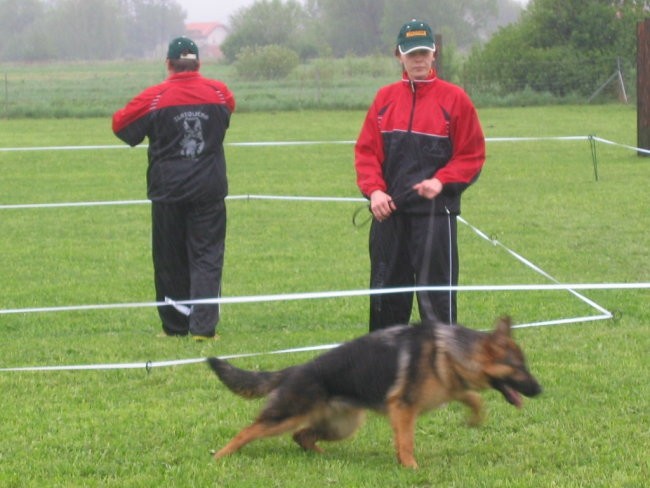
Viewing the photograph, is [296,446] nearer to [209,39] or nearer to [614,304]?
[614,304]

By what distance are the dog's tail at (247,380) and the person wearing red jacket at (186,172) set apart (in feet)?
8.37

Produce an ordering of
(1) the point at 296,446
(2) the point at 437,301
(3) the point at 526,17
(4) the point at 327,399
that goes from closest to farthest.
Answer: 1. (4) the point at 327,399
2. (1) the point at 296,446
3. (2) the point at 437,301
4. (3) the point at 526,17

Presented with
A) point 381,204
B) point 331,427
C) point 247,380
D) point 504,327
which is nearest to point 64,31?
point 381,204

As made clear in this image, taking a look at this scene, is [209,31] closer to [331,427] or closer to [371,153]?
[371,153]

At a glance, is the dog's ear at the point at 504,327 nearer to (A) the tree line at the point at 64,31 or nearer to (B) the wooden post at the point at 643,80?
(B) the wooden post at the point at 643,80

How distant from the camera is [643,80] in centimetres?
1959

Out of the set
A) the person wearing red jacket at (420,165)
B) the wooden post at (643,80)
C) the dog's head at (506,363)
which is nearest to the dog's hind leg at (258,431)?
the dog's head at (506,363)

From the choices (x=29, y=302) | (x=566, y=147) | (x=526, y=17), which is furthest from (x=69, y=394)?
(x=526, y=17)

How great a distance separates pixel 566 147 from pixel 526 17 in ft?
65.4

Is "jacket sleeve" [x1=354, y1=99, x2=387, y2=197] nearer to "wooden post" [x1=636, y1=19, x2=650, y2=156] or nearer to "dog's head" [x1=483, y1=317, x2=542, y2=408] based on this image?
"dog's head" [x1=483, y1=317, x2=542, y2=408]

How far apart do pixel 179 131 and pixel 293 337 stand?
1.55m

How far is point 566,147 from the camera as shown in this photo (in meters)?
22.5

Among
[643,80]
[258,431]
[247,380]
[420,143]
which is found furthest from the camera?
[643,80]

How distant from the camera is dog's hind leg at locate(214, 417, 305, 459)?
16.4 feet
